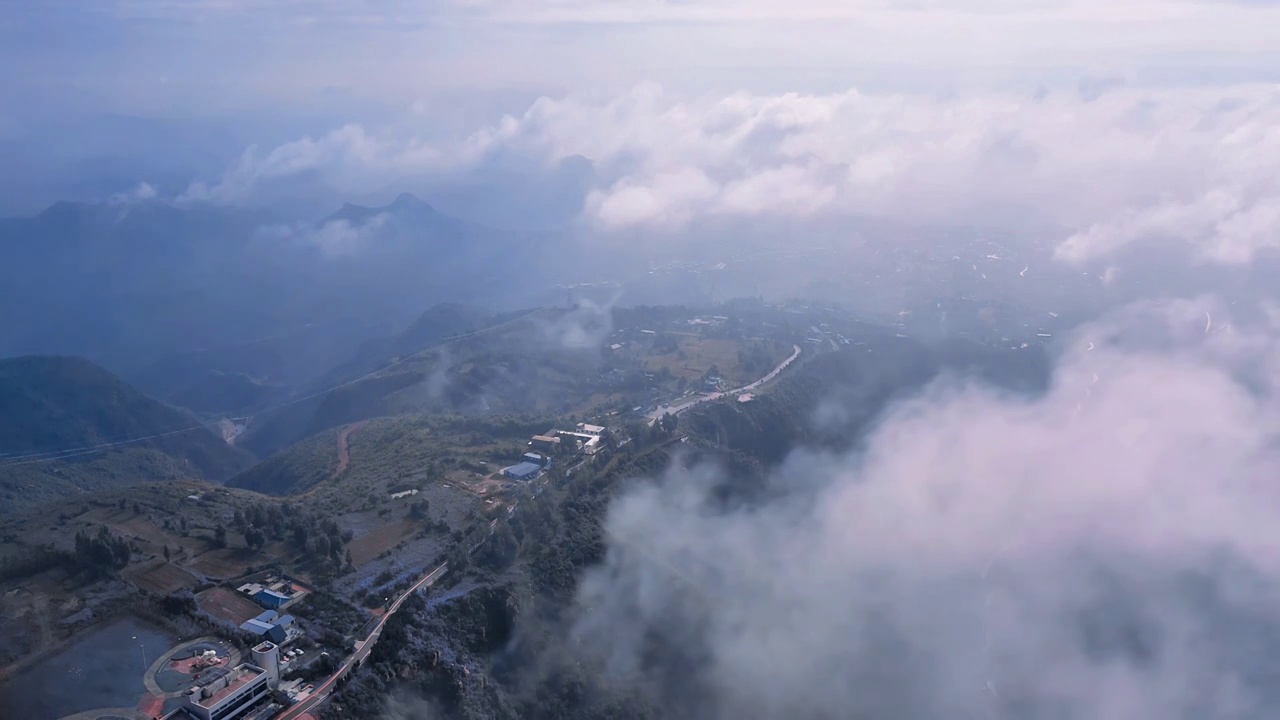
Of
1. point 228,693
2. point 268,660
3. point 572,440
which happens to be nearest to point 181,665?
point 268,660

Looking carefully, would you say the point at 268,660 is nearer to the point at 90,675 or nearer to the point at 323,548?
the point at 90,675

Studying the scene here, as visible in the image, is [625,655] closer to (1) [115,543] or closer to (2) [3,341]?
(1) [115,543]

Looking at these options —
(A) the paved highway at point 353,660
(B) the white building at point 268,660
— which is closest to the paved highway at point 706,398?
(A) the paved highway at point 353,660

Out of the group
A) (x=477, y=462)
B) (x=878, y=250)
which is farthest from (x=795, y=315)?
(x=477, y=462)

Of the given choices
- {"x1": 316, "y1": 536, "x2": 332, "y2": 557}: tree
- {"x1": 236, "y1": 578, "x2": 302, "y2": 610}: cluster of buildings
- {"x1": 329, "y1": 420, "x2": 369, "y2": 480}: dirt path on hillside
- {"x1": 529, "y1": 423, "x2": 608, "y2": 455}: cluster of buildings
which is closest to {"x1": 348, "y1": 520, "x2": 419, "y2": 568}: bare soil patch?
{"x1": 316, "y1": 536, "x2": 332, "y2": 557}: tree

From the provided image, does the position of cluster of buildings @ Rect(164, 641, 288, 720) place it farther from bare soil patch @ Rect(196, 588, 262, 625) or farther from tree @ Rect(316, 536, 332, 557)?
tree @ Rect(316, 536, 332, 557)
